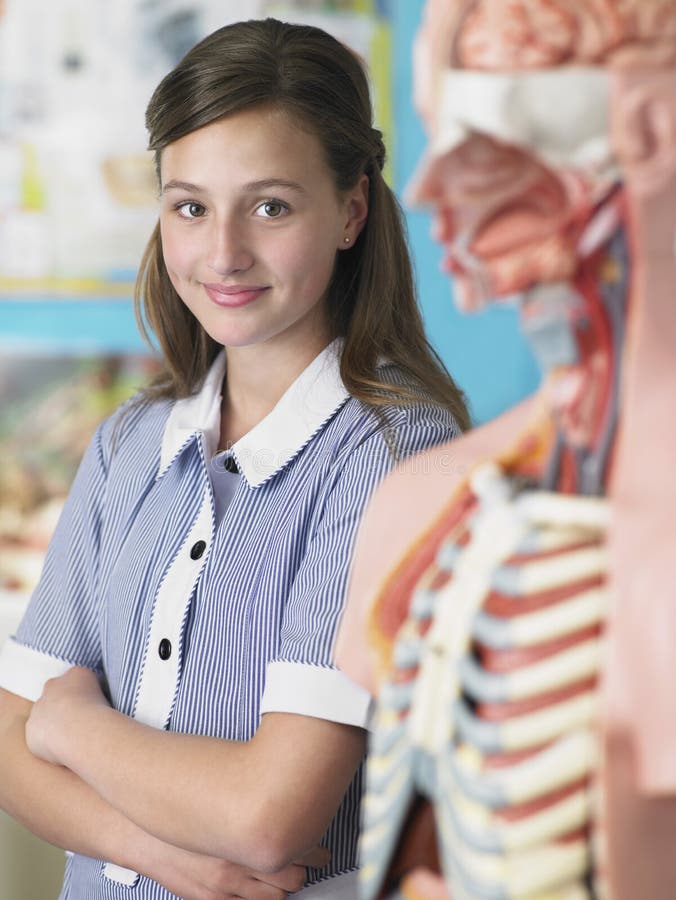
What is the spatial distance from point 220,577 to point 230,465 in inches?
5.5

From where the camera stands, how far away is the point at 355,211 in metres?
1.30

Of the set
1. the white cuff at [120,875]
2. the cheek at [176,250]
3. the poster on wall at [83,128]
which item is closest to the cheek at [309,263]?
the cheek at [176,250]

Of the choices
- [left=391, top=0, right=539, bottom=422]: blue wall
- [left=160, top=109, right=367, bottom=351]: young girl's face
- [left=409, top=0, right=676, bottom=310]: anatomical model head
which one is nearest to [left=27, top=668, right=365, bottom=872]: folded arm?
[left=160, top=109, right=367, bottom=351]: young girl's face

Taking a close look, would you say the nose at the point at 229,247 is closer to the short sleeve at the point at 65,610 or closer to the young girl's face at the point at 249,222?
the young girl's face at the point at 249,222

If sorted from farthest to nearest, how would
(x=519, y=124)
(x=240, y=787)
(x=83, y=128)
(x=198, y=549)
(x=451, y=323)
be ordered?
1. (x=83, y=128)
2. (x=451, y=323)
3. (x=198, y=549)
4. (x=240, y=787)
5. (x=519, y=124)

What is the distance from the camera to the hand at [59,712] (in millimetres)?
1179

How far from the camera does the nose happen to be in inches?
44.9

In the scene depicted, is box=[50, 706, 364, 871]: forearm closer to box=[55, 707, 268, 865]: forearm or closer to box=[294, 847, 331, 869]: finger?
box=[55, 707, 268, 865]: forearm

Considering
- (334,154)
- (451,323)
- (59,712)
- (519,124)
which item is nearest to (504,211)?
(519,124)

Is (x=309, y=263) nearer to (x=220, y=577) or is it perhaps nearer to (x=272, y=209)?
(x=272, y=209)

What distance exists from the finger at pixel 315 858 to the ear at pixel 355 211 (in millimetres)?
610

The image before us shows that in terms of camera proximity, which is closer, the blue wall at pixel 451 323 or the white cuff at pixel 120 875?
the white cuff at pixel 120 875

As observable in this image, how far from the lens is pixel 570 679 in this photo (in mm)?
588

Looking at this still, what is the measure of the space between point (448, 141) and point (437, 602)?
0.24m
